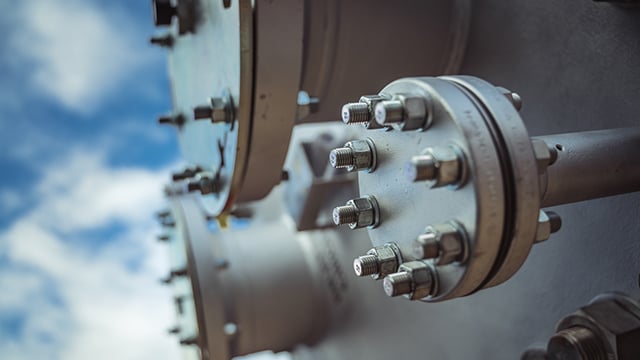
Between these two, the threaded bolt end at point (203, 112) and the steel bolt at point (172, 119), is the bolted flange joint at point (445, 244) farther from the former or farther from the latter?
the steel bolt at point (172, 119)

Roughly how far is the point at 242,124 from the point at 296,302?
2.06 ft

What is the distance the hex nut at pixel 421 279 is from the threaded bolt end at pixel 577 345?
0.24 meters

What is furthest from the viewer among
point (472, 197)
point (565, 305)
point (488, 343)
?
point (488, 343)

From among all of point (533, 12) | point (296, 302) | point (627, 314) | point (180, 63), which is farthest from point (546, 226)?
point (296, 302)

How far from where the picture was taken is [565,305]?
28.8 inches

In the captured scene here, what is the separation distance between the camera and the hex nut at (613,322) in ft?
1.97

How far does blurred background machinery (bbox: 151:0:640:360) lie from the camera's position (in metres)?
0.46

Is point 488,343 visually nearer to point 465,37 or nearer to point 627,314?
point 627,314

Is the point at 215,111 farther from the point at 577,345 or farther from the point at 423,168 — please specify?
the point at 577,345

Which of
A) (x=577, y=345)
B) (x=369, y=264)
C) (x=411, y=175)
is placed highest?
(x=411, y=175)

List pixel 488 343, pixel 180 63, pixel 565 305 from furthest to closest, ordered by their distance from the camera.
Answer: pixel 180 63 < pixel 488 343 < pixel 565 305

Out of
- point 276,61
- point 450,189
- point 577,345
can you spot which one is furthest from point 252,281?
point 450,189

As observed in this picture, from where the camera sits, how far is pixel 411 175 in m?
0.45

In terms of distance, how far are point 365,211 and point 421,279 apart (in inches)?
3.7
